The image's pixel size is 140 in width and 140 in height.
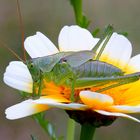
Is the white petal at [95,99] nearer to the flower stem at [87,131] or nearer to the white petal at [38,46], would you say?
the flower stem at [87,131]

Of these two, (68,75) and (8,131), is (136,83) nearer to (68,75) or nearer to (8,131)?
(68,75)

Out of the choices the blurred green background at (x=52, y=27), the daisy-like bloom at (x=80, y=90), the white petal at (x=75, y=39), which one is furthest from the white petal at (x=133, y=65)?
the blurred green background at (x=52, y=27)

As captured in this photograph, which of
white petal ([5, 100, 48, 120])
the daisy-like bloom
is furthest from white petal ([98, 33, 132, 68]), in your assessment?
white petal ([5, 100, 48, 120])

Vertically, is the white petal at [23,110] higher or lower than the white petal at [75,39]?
lower

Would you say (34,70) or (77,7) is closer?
(34,70)

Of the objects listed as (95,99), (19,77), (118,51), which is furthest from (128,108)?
(118,51)

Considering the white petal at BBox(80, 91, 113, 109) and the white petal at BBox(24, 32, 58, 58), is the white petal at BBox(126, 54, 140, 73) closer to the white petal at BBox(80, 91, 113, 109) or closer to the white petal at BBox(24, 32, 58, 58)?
the white petal at BBox(24, 32, 58, 58)

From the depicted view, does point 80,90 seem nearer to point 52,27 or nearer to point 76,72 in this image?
point 76,72
